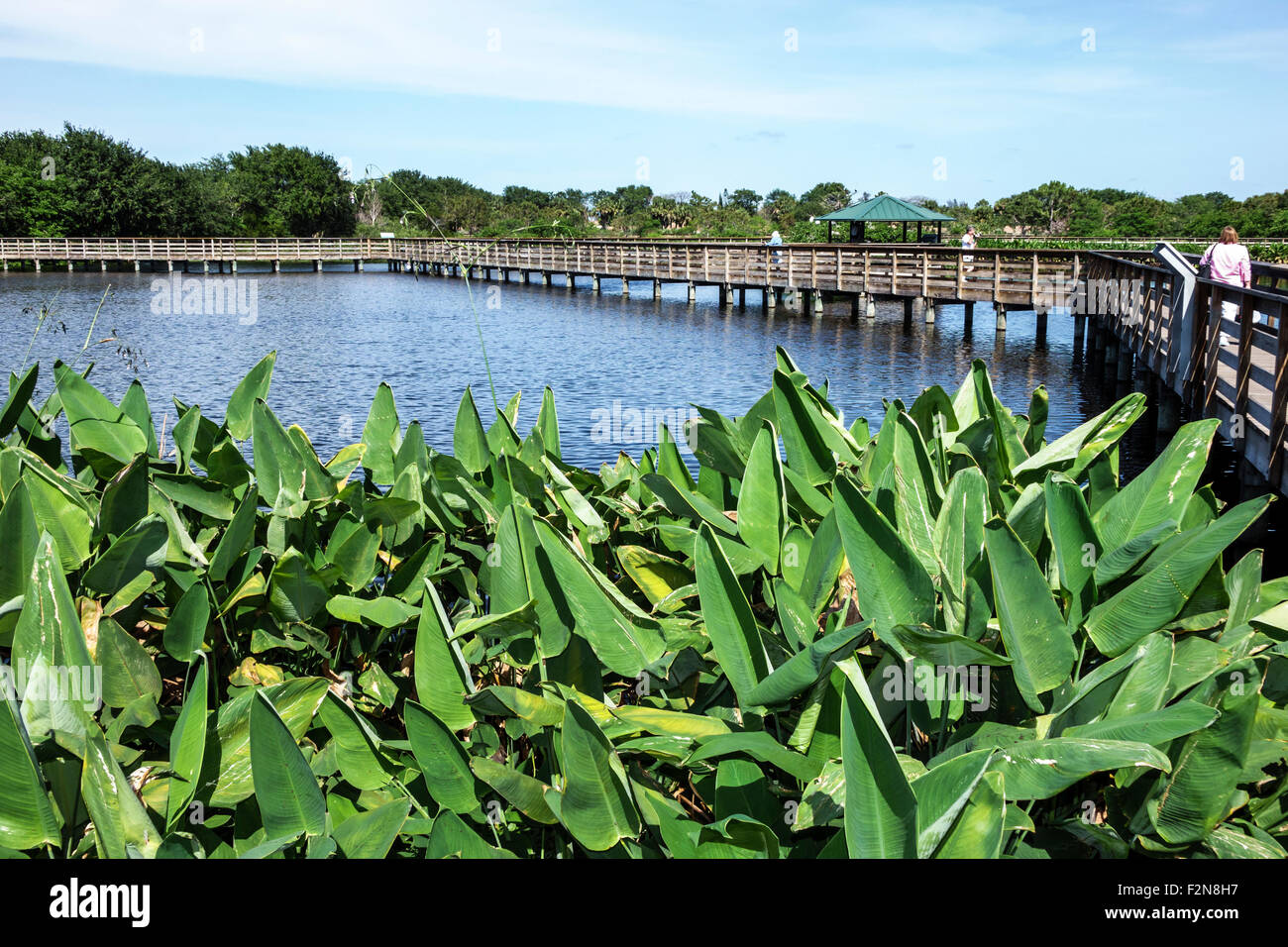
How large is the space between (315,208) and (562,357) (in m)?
75.2

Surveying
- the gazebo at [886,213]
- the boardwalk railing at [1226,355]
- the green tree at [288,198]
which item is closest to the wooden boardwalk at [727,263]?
the gazebo at [886,213]

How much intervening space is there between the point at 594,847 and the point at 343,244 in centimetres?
7597

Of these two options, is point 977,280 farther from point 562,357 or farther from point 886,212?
point 562,357

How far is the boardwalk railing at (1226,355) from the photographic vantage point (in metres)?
7.77

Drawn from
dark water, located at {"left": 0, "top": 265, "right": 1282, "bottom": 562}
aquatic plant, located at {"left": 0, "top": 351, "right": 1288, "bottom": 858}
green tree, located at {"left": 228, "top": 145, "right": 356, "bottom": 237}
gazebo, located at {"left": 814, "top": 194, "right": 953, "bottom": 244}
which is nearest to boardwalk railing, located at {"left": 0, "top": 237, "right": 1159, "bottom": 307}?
aquatic plant, located at {"left": 0, "top": 351, "right": 1288, "bottom": 858}

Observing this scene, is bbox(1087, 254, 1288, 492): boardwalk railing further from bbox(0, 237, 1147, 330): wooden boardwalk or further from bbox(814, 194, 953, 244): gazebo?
bbox(814, 194, 953, 244): gazebo

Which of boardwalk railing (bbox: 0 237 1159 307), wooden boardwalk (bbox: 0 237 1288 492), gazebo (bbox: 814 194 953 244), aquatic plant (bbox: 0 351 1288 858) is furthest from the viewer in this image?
gazebo (bbox: 814 194 953 244)

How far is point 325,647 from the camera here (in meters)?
1.85

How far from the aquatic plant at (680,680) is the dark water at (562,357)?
641 centimetres

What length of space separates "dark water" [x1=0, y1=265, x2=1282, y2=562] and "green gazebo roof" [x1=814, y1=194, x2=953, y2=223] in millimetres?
A: 3445

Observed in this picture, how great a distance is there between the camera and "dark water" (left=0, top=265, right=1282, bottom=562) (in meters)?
16.3

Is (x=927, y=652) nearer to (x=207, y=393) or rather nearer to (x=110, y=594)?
(x=110, y=594)

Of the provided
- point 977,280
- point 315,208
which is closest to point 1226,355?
point 977,280
